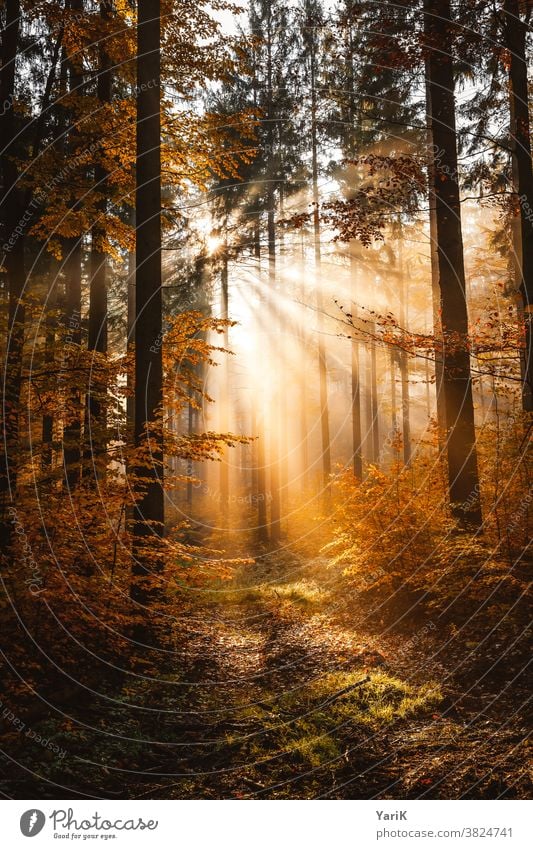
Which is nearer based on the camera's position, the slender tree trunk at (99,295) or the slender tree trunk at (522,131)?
the slender tree trunk at (99,295)

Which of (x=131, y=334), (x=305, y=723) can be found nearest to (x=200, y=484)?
(x=305, y=723)

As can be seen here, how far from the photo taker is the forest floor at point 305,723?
4.46 m

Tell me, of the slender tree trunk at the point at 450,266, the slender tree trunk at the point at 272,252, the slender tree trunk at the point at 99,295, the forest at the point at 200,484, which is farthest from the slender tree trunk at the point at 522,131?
the slender tree trunk at the point at 272,252

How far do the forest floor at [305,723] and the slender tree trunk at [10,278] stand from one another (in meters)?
2.85

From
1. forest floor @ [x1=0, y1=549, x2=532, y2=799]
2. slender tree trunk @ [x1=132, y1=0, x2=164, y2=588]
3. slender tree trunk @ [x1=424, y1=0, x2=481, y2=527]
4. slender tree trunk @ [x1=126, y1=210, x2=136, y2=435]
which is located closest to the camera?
forest floor @ [x1=0, y1=549, x2=532, y2=799]

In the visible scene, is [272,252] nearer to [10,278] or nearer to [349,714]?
[10,278]

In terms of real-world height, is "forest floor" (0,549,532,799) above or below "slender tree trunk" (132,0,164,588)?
below

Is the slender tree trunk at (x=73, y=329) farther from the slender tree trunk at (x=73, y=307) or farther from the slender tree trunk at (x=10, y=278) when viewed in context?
the slender tree trunk at (x=10, y=278)

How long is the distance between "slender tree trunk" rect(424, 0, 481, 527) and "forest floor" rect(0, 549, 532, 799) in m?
2.86

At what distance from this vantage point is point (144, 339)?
8125 mm

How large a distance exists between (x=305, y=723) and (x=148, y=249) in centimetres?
739

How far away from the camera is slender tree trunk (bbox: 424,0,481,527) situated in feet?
30.0

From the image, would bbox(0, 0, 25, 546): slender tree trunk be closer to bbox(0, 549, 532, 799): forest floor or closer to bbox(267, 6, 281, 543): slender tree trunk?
bbox(0, 549, 532, 799): forest floor

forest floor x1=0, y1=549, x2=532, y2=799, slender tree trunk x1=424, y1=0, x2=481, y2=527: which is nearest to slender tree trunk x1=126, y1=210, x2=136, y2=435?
forest floor x1=0, y1=549, x2=532, y2=799
